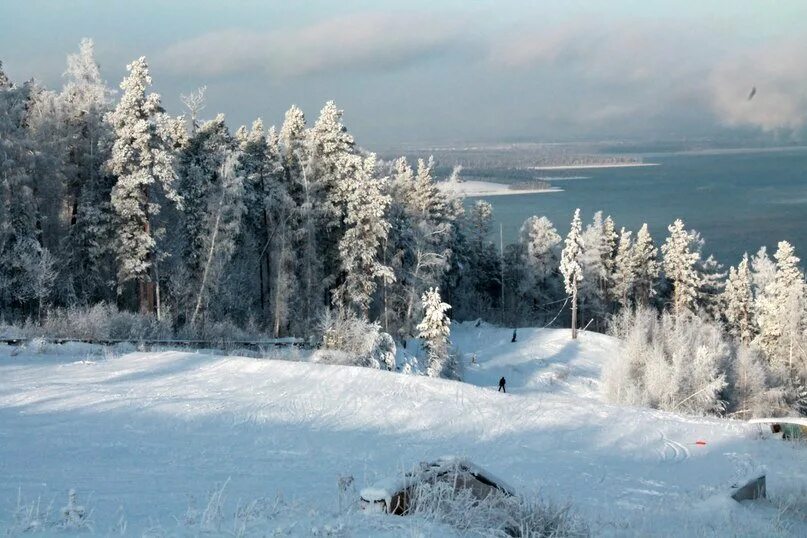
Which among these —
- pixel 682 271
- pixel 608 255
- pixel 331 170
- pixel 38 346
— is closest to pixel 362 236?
pixel 331 170

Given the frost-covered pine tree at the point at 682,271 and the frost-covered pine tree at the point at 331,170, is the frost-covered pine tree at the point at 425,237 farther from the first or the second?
the frost-covered pine tree at the point at 682,271

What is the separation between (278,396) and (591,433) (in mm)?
6563

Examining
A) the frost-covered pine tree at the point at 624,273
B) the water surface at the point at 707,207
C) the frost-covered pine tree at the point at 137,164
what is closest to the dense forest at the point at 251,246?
the frost-covered pine tree at the point at 137,164

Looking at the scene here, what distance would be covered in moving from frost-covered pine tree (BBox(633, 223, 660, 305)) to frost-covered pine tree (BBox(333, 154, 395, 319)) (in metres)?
30.0

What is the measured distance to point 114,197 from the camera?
3097 cm

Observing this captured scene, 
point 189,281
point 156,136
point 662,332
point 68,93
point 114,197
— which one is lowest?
point 662,332

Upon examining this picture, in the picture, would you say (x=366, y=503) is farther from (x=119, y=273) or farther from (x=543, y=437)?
(x=119, y=273)

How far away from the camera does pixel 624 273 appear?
6353 centimetres

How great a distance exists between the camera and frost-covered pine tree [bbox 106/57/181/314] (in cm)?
3066

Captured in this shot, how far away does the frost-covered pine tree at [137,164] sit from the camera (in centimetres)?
3066

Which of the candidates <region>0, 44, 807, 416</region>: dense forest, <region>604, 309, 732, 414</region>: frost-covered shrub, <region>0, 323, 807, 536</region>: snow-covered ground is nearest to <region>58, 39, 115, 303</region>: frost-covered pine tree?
<region>0, 44, 807, 416</region>: dense forest

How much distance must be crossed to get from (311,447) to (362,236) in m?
27.8

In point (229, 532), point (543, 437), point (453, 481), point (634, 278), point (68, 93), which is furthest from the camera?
point (634, 278)

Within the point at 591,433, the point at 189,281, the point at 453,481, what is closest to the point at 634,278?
the point at 189,281
